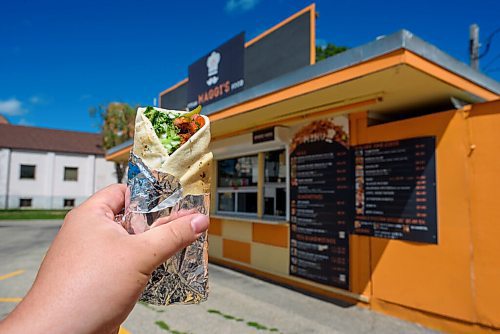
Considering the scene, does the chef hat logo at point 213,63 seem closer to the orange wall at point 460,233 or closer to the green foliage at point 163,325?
the orange wall at point 460,233

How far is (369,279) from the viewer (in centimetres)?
480

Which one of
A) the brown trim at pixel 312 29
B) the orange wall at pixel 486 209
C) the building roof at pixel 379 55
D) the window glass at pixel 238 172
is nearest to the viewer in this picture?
the building roof at pixel 379 55

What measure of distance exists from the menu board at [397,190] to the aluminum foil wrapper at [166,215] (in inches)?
137

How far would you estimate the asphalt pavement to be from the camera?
4.12m

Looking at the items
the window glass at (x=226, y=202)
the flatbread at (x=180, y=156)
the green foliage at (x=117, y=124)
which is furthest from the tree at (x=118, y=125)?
the flatbread at (x=180, y=156)

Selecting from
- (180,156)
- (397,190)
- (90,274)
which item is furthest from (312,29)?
(90,274)

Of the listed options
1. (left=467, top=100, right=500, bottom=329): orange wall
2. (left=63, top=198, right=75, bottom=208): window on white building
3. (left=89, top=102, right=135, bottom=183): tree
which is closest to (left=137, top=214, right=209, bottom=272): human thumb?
(left=467, top=100, right=500, bottom=329): orange wall

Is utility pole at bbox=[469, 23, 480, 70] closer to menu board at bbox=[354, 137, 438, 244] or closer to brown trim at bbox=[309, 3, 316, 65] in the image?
brown trim at bbox=[309, 3, 316, 65]

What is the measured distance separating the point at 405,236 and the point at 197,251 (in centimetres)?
360

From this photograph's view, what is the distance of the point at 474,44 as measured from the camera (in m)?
10.8

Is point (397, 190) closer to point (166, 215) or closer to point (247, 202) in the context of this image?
point (247, 202)

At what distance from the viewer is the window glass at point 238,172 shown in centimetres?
704

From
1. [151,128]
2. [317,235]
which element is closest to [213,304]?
Result: [317,235]

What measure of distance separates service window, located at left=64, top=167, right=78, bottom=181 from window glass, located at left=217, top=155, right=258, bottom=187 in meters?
25.9
